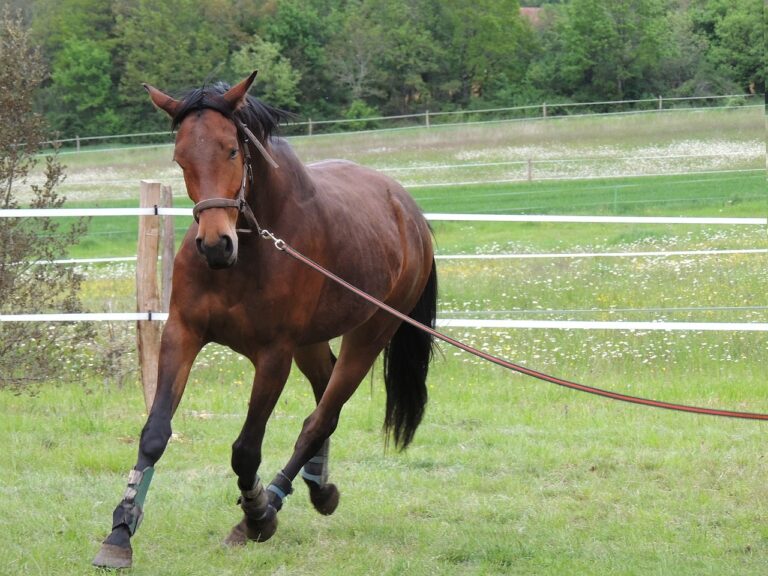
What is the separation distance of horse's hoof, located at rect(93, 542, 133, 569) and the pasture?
0.57 ft

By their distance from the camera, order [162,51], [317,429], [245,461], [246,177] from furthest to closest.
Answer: [162,51] → [317,429] → [245,461] → [246,177]

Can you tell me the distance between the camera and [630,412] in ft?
24.1

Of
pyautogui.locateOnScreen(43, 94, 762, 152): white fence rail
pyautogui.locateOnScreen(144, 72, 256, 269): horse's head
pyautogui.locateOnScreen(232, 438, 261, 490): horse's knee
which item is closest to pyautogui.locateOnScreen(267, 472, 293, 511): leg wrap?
pyautogui.locateOnScreen(232, 438, 261, 490): horse's knee

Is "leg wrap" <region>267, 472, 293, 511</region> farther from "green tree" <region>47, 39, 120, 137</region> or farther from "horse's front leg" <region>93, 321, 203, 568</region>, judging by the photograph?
"green tree" <region>47, 39, 120, 137</region>

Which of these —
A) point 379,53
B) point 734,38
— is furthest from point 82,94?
point 734,38

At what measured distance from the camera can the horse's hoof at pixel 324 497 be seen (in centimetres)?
512

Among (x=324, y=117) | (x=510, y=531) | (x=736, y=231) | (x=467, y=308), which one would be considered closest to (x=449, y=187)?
(x=736, y=231)

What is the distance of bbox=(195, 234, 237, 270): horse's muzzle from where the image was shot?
12.6 feet

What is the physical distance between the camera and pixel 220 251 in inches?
152

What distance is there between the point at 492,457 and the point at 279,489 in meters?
1.76

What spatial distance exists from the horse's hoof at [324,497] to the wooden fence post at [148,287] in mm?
2518

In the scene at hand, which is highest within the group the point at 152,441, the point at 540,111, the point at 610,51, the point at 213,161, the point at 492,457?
the point at 610,51

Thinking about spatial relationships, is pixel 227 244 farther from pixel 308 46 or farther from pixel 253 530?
pixel 308 46

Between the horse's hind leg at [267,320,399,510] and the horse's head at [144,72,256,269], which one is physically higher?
the horse's head at [144,72,256,269]
